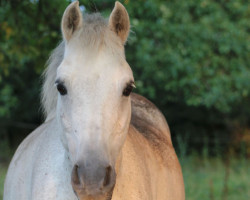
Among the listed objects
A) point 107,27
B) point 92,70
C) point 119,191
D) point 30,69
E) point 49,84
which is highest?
point 107,27

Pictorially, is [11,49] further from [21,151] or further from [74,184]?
[74,184]

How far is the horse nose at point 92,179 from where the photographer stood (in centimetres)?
207

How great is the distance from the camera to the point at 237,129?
13078 millimetres

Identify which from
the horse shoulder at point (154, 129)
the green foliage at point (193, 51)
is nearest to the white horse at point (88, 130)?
the horse shoulder at point (154, 129)

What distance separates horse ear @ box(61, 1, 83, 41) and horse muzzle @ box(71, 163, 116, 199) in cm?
82

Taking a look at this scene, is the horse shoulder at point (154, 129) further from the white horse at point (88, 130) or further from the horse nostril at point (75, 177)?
the horse nostril at point (75, 177)

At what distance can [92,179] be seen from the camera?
81.5 inches

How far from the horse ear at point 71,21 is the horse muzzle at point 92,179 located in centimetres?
82

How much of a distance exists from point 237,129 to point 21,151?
418 inches

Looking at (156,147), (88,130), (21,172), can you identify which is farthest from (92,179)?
(156,147)

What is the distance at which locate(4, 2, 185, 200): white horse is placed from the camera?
7.02 feet

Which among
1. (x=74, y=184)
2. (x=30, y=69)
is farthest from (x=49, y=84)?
(x=30, y=69)

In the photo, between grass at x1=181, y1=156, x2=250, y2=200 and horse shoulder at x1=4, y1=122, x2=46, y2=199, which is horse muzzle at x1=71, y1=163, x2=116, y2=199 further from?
grass at x1=181, y1=156, x2=250, y2=200

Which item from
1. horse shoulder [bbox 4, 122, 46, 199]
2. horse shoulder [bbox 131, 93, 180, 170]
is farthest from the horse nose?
horse shoulder [bbox 131, 93, 180, 170]
